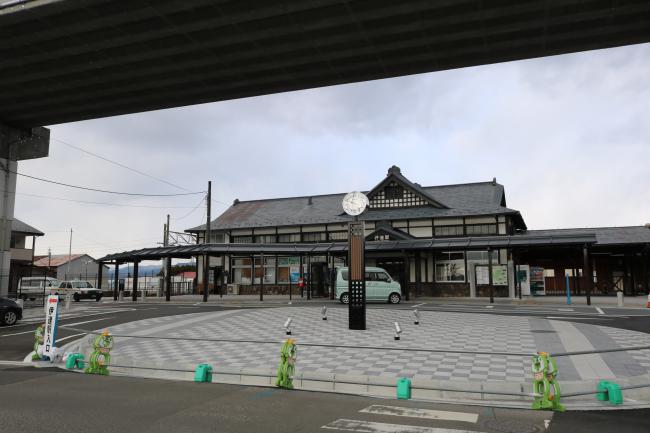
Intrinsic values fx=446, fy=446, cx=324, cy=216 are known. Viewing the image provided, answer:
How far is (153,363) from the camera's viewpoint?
9.18m

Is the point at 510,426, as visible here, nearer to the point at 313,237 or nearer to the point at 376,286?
the point at 376,286

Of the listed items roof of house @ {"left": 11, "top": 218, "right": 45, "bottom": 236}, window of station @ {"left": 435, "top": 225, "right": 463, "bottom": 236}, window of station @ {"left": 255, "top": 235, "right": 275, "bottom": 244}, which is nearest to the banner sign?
window of station @ {"left": 435, "top": 225, "right": 463, "bottom": 236}

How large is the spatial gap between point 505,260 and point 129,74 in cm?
2544

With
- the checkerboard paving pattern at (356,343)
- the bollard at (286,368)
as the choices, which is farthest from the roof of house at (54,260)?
the bollard at (286,368)

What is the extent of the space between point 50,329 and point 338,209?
30268 mm

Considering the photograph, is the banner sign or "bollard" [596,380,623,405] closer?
"bollard" [596,380,623,405]

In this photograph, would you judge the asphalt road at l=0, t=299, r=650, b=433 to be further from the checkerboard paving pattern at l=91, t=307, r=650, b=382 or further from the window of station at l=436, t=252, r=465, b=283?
the window of station at l=436, t=252, r=465, b=283

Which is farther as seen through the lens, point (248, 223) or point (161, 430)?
point (248, 223)

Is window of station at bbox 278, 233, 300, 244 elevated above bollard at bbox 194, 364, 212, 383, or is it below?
above

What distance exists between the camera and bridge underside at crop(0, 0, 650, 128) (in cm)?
1324

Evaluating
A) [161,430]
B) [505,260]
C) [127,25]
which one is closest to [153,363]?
[161,430]

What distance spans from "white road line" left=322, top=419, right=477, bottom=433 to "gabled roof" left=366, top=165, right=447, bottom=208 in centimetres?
3026

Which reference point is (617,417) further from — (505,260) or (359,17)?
(505,260)

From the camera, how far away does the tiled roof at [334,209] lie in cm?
3341
